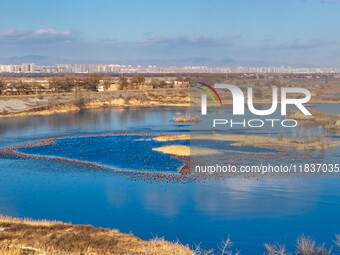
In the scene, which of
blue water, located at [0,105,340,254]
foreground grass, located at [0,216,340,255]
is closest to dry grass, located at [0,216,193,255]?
foreground grass, located at [0,216,340,255]

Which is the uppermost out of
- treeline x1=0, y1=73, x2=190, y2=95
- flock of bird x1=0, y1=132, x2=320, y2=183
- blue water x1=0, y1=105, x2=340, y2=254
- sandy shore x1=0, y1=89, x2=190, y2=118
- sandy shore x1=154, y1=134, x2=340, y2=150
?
treeline x1=0, y1=73, x2=190, y2=95

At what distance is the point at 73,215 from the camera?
1391cm

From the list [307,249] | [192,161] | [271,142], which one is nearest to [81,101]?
[271,142]

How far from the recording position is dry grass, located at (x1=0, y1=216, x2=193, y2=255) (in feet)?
31.3

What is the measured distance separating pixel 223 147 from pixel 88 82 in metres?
44.2

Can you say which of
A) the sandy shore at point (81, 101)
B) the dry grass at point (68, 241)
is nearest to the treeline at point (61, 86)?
the sandy shore at point (81, 101)

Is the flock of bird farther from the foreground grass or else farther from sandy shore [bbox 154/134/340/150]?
the foreground grass

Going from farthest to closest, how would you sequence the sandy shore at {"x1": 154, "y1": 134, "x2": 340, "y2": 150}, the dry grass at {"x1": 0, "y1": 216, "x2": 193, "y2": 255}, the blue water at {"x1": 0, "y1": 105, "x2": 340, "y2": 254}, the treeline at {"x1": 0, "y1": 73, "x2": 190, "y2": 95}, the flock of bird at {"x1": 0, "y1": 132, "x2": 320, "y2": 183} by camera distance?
the treeline at {"x1": 0, "y1": 73, "x2": 190, "y2": 95}
the sandy shore at {"x1": 154, "y1": 134, "x2": 340, "y2": 150}
the flock of bird at {"x1": 0, "y1": 132, "x2": 320, "y2": 183}
the blue water at {"x1": 0, "y1": 105, "x2": 340, "y2": 254}
the dry grass at {"x1": 0, "y1": 216, "x2": 193, "y2": 255}

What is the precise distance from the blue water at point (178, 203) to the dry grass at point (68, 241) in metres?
1.44

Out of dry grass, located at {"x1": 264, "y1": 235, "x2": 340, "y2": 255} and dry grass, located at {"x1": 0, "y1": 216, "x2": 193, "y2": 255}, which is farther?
dry grass, located at {"x1": 264, "y1": 235, "x2": 340, "y2": 255}

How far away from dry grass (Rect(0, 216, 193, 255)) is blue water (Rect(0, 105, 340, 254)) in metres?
1.44

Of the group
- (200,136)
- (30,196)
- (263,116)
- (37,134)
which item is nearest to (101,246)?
(30,196)

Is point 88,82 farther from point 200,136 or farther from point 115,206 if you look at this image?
point 115,206

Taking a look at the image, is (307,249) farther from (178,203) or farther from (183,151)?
(183,151)
